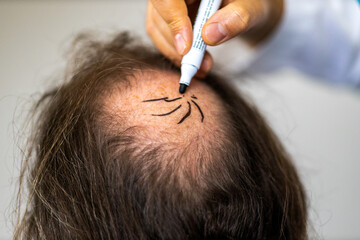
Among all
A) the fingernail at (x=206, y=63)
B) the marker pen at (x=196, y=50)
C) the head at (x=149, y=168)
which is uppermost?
the marker pen at (x=196, y=50)

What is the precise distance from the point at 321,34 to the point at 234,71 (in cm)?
28

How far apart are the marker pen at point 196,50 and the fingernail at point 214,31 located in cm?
2

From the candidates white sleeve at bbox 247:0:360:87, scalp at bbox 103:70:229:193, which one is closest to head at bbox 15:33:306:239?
scalp at bbox 103:70:229:193

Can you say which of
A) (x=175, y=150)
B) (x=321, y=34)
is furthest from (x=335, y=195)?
(x=175, y=150)

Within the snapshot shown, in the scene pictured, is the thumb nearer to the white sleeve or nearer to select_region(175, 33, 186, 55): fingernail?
select_region(175, 33, 186, 55): fingernail

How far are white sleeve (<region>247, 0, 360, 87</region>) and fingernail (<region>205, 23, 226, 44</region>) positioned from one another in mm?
435

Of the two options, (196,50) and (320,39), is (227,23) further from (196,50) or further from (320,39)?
(320,39)

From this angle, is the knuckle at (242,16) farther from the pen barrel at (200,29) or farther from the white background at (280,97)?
the white background at (280,97)

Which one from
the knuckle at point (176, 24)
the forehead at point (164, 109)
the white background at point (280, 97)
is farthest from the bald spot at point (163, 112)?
the white background at point (280, 97)

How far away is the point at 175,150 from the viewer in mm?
560

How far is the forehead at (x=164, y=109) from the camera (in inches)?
22.7

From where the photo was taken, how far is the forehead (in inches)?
22.7

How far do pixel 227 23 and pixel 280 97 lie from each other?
32.2 inches

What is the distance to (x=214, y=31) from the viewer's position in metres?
0.59
